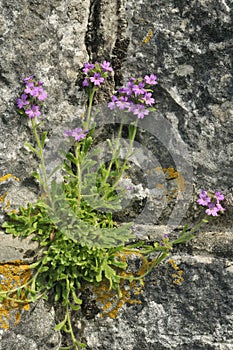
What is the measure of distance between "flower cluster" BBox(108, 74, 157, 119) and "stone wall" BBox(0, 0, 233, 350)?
0.20 feet

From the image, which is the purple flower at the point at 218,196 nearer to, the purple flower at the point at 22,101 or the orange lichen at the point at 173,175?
the orange lichen at the point at 173,175

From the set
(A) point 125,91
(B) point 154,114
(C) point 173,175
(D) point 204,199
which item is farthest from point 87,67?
(D) point 204,199

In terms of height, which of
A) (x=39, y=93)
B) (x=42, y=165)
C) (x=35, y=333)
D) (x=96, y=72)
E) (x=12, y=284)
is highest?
(x=96, y=72)

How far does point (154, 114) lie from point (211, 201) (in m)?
0.34

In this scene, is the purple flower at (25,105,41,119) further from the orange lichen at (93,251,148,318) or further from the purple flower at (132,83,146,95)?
the orange lichen at (93,251,148,318)

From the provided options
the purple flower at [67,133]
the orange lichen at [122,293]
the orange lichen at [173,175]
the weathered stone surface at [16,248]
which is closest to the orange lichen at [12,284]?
the weathered stone surface at [16,248]

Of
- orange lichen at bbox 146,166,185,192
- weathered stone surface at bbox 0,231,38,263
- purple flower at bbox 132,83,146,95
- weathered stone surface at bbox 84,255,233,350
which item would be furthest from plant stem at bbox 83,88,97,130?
weathered stone surface at bbox 84,255,233,350

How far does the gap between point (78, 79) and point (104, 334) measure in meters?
0.85

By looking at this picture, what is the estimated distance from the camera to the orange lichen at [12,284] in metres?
1.77

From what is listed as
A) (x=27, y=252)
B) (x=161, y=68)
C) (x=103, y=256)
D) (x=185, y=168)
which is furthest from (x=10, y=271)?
(x=161, y=68)

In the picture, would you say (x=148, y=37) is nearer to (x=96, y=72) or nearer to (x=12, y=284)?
(x=96, y=72)

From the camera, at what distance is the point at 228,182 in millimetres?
1830

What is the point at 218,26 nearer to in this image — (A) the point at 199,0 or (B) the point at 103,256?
(A) the point at 199,0

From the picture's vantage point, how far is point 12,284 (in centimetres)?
178
